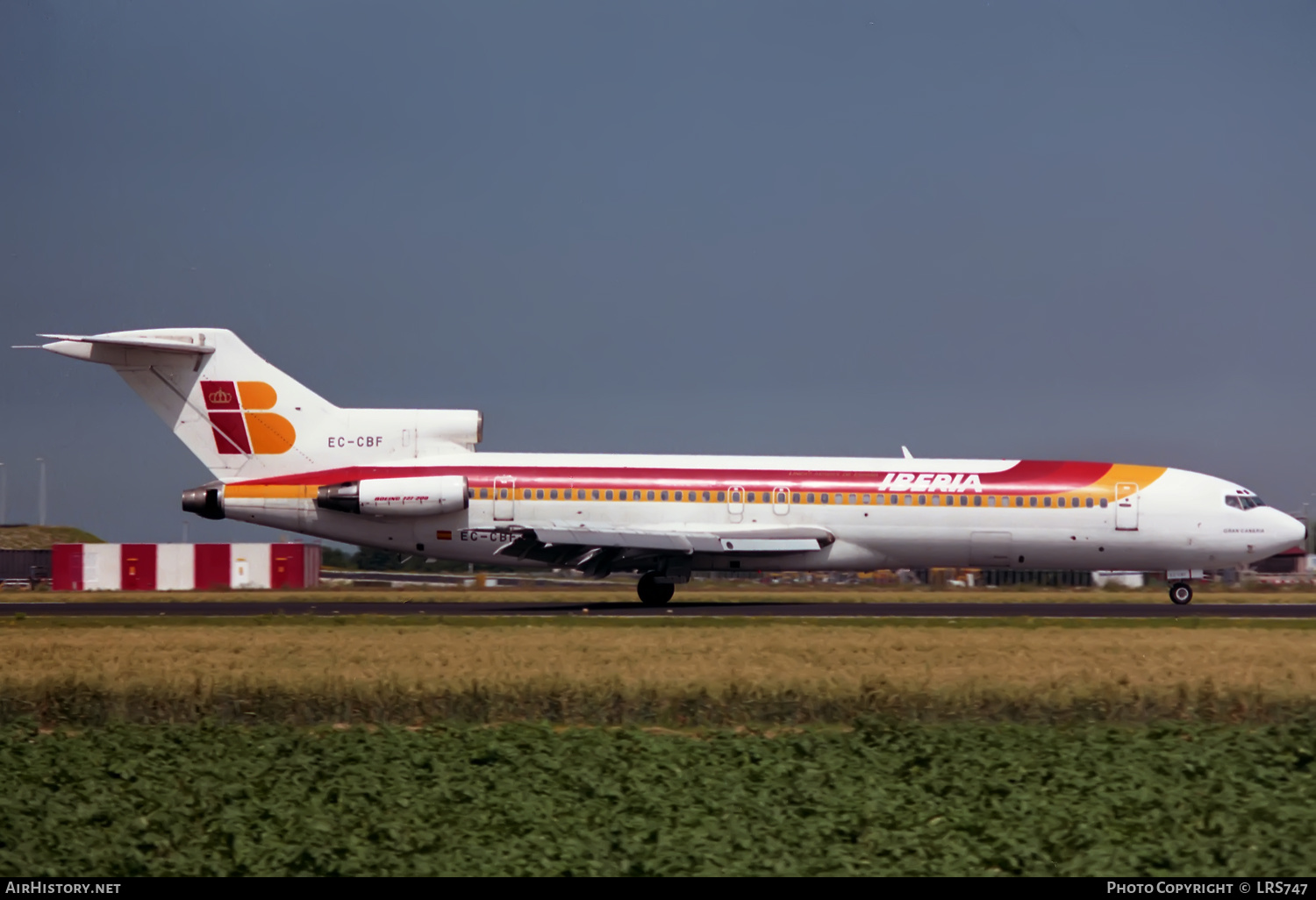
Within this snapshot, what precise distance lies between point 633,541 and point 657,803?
63.2 feet

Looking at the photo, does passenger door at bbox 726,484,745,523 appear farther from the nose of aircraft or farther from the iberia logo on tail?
the nose of aircraft

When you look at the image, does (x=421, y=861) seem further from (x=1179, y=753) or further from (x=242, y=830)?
(x=1179, y=753)

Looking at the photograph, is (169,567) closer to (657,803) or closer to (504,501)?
(504,501)

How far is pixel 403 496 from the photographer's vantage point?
29984 mm

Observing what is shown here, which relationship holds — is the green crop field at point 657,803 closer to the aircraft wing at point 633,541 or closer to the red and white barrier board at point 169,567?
the aircraft wing at point 633,541

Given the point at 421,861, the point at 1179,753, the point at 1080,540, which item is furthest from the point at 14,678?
the point at 1080,540

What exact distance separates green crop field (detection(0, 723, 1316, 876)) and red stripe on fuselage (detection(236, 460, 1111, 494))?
18.2 metres

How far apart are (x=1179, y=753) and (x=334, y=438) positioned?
2367 centimetres

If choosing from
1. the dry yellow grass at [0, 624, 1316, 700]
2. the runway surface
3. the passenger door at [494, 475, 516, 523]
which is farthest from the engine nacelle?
the dry yellow grass at [0, 624, 1316, 700]

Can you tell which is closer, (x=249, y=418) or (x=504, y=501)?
(x=504, y=501)

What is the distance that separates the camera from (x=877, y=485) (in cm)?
3045

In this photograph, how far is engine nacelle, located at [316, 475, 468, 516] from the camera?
30.0 m

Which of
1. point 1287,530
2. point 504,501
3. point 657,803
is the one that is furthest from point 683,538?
point 657,803

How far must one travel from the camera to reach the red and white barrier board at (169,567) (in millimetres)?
44562
